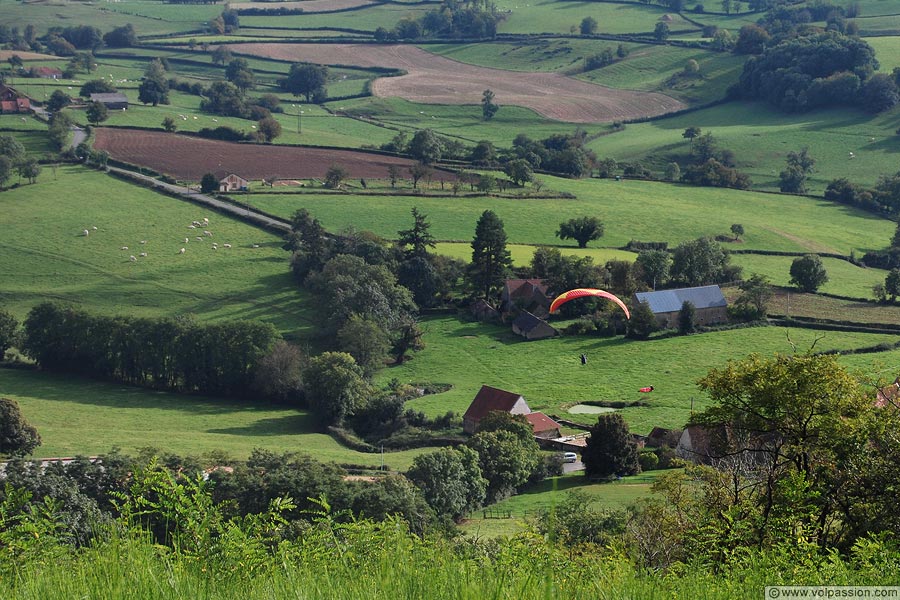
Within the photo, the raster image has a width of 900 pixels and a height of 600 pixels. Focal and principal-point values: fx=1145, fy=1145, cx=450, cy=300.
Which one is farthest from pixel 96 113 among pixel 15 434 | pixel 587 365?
pixel 15 434

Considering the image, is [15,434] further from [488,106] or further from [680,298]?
[488,106]

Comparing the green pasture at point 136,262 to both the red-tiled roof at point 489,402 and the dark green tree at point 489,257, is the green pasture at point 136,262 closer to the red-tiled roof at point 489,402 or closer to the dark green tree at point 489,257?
the dark green tree at point 489,257

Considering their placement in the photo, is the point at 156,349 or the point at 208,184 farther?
the point at 208,184

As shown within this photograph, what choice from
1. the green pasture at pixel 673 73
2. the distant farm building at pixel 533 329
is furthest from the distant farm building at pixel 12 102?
the distant farm building at pixel 533 329

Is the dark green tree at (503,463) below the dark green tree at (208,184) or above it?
below

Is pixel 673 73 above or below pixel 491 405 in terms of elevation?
above

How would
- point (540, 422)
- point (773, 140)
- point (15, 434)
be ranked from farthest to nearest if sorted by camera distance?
point (773, 140) → point (540, 422) → point (15, 434)
